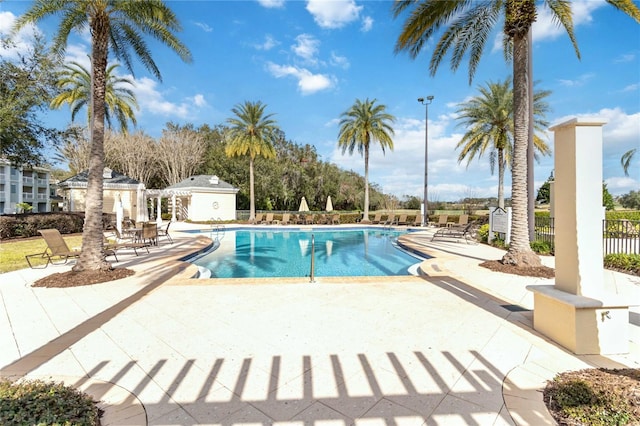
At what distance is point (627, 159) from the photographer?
2003cm

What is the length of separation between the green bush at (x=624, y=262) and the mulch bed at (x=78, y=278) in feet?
38.4

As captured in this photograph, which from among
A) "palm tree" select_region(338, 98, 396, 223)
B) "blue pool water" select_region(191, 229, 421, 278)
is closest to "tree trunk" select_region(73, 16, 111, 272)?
"blue pool water" select_region(191, 229, 421, 278)

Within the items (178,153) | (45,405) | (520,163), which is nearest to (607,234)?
(520,163)

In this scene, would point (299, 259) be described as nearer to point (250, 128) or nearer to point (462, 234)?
point (462, 234)

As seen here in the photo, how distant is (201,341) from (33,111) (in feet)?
59.3

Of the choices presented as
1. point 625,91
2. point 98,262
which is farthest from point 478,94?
point 98,262

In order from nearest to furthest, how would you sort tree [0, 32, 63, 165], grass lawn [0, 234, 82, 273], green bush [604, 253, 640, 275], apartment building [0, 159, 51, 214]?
green bush [604, 253, 640, 275] → grass lawn [0, 234, 82, 273] → tree [0, 32, 63, 165] → apartment building [0, 159, 51, 214]

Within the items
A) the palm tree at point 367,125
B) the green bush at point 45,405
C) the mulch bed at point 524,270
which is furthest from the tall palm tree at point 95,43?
the palm tree at point 367,125

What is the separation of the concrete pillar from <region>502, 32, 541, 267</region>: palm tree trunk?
14.6ft

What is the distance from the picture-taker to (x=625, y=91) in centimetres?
1178

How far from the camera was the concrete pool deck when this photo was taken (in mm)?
2355

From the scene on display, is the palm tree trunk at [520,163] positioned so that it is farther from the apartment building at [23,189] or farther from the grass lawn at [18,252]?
the apartment building at [23,189]

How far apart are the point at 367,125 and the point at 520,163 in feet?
60.0

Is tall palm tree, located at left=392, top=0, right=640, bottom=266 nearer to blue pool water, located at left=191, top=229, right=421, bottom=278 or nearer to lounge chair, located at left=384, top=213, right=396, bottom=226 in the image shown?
blue pool water, located at left=191, top=229, right=421, bottom=278
